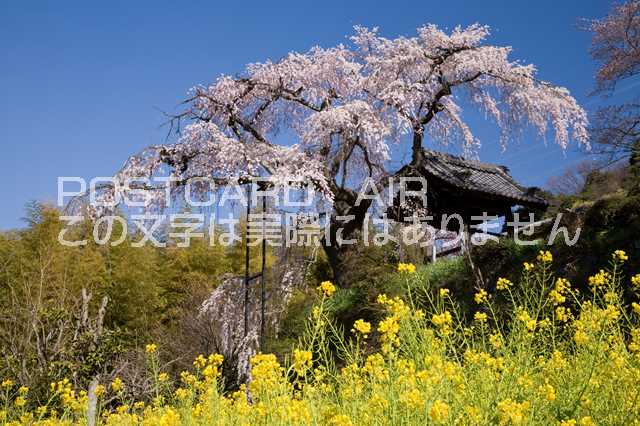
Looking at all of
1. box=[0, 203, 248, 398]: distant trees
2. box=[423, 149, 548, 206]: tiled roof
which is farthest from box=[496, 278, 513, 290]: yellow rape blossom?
box=[0, 203, 248, 398]: distant trees

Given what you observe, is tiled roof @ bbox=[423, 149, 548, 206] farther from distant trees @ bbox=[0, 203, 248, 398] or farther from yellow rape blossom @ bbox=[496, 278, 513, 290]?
yellow rape blossom @ bbox=[496, 278, 513, 290]

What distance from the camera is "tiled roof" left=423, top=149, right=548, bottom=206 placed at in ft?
45.4

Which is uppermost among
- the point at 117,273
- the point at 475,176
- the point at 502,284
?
the point at 475,176

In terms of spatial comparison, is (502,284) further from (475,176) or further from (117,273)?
(117,273)

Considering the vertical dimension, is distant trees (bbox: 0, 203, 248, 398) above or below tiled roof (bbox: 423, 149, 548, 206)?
below

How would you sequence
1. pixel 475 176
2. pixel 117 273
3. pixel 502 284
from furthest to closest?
1. pixel 117 273
2. pixel 475 176
3. pixel 502 284

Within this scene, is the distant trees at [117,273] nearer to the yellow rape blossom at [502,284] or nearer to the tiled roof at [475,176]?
the tiled roof at [475,176]

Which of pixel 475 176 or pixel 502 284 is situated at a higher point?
pixel 475 176

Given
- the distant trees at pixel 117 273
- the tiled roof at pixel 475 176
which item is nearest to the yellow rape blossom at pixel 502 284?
the tiled roof at pixel 475 176

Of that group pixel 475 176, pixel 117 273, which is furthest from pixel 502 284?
pixel 117 273

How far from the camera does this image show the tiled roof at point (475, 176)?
545 inches

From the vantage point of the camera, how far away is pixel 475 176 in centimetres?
1486

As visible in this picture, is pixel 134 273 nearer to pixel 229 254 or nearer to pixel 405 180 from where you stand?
pixel 229 254

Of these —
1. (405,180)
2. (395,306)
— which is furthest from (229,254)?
(395,306)
